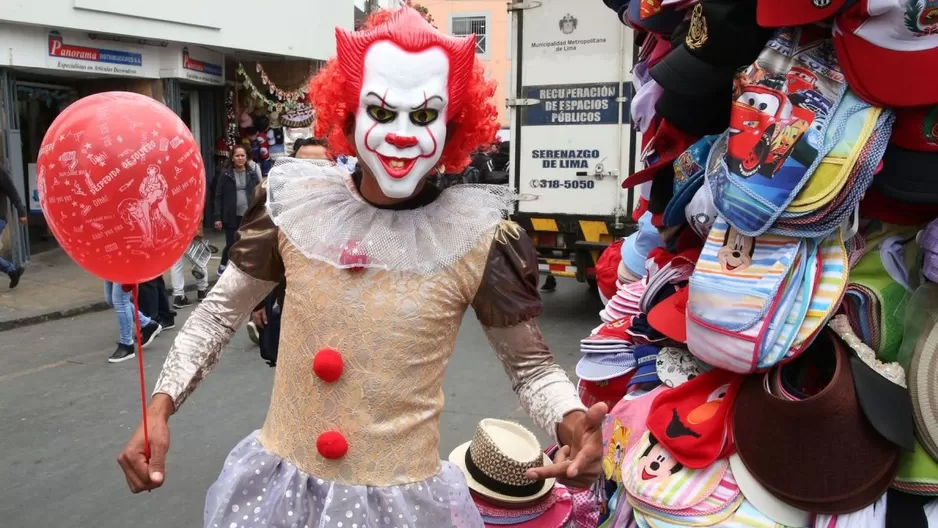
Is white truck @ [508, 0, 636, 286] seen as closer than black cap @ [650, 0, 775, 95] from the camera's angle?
No

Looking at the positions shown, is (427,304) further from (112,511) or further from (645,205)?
(112,511)

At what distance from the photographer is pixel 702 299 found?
1840 mm

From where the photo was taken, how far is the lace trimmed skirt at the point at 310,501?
1.77m

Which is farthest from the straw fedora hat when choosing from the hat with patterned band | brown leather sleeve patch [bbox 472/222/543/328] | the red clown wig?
the hat with patterned band

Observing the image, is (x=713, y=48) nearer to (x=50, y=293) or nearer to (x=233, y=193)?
(x=233, y=193)

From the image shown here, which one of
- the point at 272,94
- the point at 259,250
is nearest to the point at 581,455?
the point at 259,250

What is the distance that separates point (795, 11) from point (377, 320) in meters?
1.11

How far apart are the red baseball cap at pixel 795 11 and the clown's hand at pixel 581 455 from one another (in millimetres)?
897

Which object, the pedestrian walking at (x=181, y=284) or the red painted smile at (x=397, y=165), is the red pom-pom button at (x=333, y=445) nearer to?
the red painted smile at (x=397, y=165)

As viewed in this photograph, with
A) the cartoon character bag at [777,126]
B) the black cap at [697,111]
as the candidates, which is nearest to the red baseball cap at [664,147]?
the black cap at [697,111]

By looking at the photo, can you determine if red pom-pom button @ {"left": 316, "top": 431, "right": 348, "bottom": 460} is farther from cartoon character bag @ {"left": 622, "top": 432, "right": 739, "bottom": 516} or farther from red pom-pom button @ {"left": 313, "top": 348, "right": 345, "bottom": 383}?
cartoon character bag @ {"left": 622, "top": 432, "right": 739, "bottom": 516}

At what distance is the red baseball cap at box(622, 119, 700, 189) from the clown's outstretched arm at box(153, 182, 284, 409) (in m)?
1.03

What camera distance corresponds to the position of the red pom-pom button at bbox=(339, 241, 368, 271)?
72.1 inches

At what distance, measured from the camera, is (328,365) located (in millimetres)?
1778
